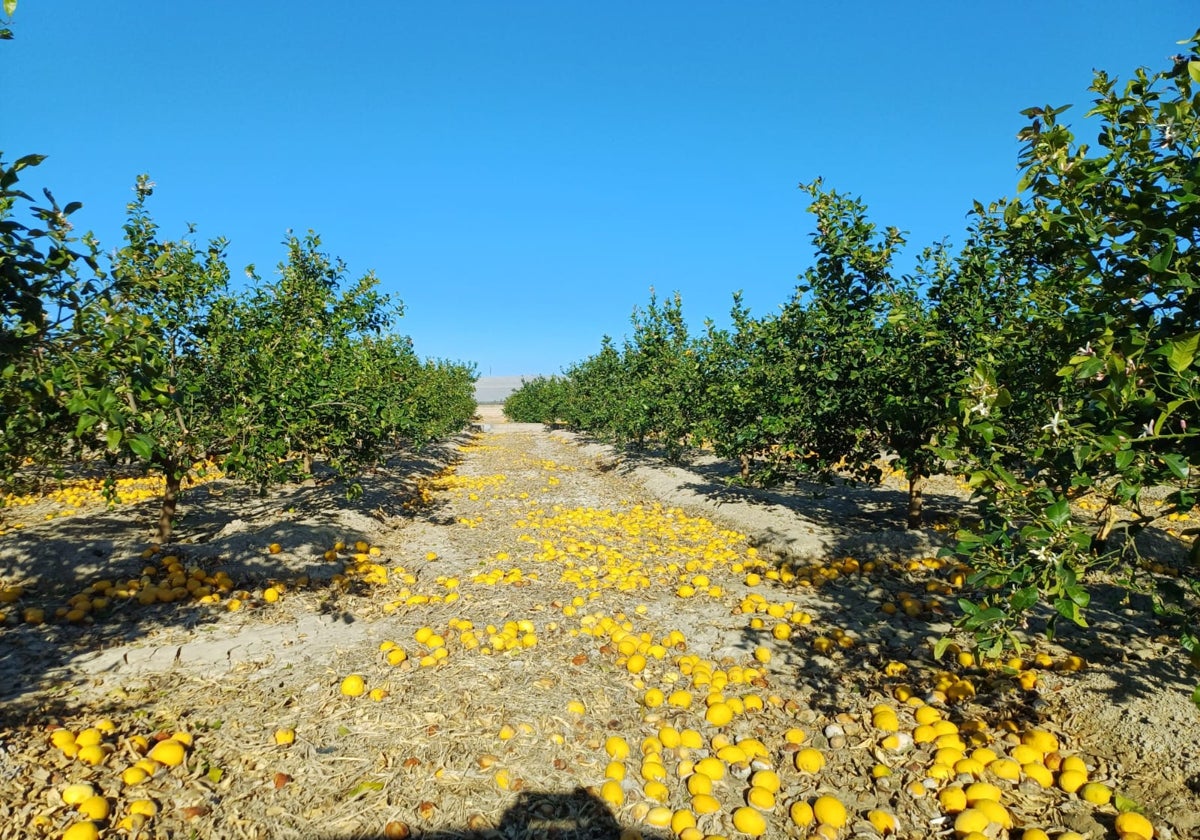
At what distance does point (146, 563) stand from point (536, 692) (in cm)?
637

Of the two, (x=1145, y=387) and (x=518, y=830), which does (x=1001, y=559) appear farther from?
(x=518, y=830)

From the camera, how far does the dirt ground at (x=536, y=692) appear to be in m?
3.71

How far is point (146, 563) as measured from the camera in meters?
8.05

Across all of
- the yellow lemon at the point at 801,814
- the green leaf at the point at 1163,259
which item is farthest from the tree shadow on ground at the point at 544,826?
the green leaf at the point at 1163,259

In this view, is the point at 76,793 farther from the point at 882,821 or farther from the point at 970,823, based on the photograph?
the point at 970,823

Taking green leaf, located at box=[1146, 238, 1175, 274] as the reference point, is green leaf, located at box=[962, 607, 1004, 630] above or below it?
below

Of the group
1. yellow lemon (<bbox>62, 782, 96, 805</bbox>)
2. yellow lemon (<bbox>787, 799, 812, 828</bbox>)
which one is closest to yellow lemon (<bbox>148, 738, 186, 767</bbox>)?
yellow lemon (<bbox>62, 782, 96, 805</bbox>)

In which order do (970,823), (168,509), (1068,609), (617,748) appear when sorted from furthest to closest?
1. (168,509)
2. (617,748)
3. (970,823)
4. (1068,609)

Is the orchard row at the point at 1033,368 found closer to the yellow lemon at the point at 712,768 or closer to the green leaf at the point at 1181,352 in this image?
the green leaf at the point at 1181,352

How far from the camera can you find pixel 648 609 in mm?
7402

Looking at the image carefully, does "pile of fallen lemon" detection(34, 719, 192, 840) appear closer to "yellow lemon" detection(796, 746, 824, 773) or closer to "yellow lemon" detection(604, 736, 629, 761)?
"yellow lemon" detection(604, 736, 629, 761)

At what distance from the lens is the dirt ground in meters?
3.71

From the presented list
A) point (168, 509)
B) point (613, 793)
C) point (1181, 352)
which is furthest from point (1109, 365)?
point (168, 509)

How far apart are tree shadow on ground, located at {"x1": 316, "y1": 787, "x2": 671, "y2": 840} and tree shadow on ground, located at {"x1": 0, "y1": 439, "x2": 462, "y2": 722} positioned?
3790 mm
